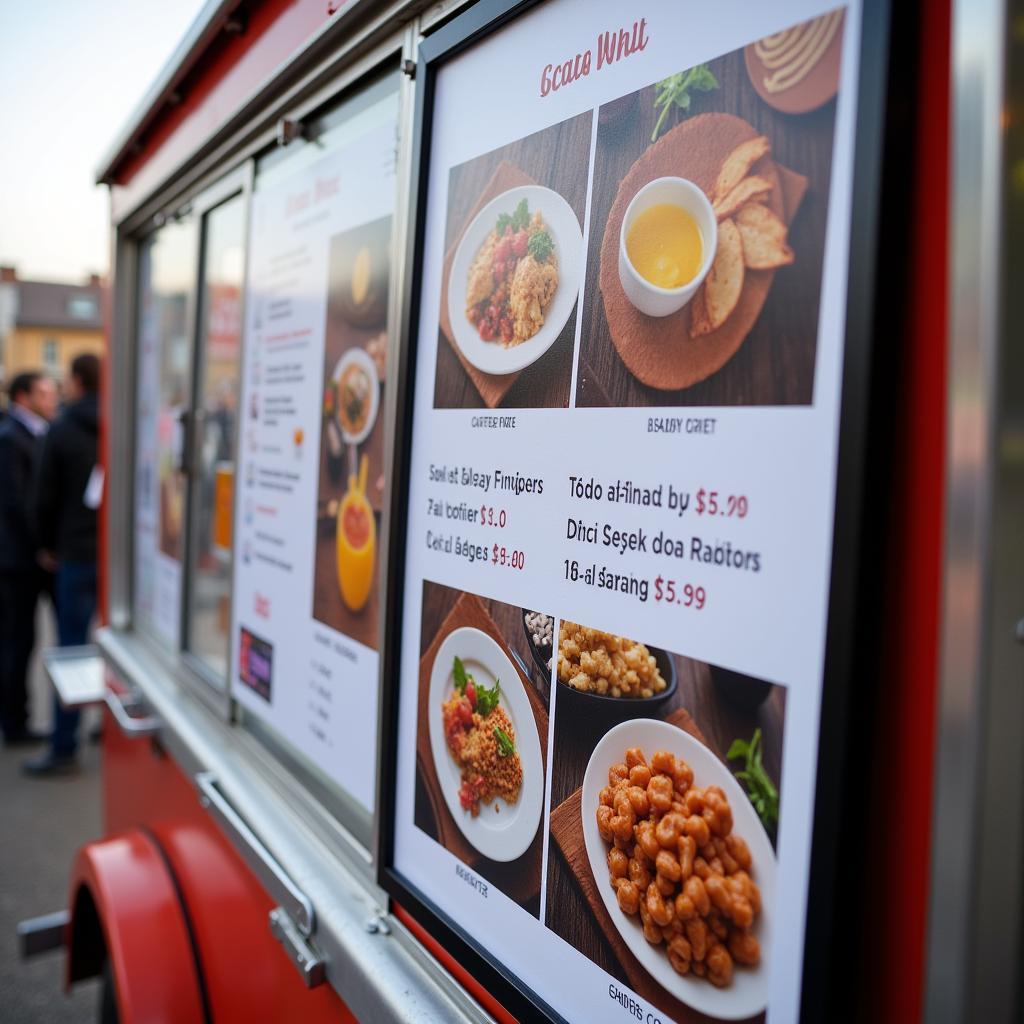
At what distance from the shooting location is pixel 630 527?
3.04ft

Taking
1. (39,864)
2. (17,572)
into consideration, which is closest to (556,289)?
(39,864)

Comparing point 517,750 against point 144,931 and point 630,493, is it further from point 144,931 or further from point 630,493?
point 144,931

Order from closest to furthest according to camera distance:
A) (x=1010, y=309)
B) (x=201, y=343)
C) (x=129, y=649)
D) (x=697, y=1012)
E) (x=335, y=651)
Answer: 1. (x=1010, y=309)
2. (x=697, y=1012)
3. (x=335, y=651)
4. (x=201, y=343)
5. (x=129, y=649)

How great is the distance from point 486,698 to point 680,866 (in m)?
0.40

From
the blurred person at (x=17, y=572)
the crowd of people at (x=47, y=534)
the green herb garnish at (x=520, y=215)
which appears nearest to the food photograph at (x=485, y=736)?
the green herb garnish at (x=520, y=215)

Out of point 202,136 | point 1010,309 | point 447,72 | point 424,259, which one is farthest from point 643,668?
point 202,136

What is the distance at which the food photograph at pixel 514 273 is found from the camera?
1.05 meters

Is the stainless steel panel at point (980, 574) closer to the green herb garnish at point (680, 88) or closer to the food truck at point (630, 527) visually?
the food truck at point (630, 527)

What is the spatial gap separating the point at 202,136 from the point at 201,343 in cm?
60

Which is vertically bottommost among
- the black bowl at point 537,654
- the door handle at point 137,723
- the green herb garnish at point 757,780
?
the door handle at point 137,723

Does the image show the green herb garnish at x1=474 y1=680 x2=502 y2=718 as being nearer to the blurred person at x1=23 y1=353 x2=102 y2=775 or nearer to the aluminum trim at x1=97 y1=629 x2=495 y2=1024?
the aluminum trim at x1=97 y1=629 x2=495 y2=1024

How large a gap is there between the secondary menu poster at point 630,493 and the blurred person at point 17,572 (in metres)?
5.19

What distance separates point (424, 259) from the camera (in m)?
1.34

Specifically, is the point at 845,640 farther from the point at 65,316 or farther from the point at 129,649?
the point at 65,316
